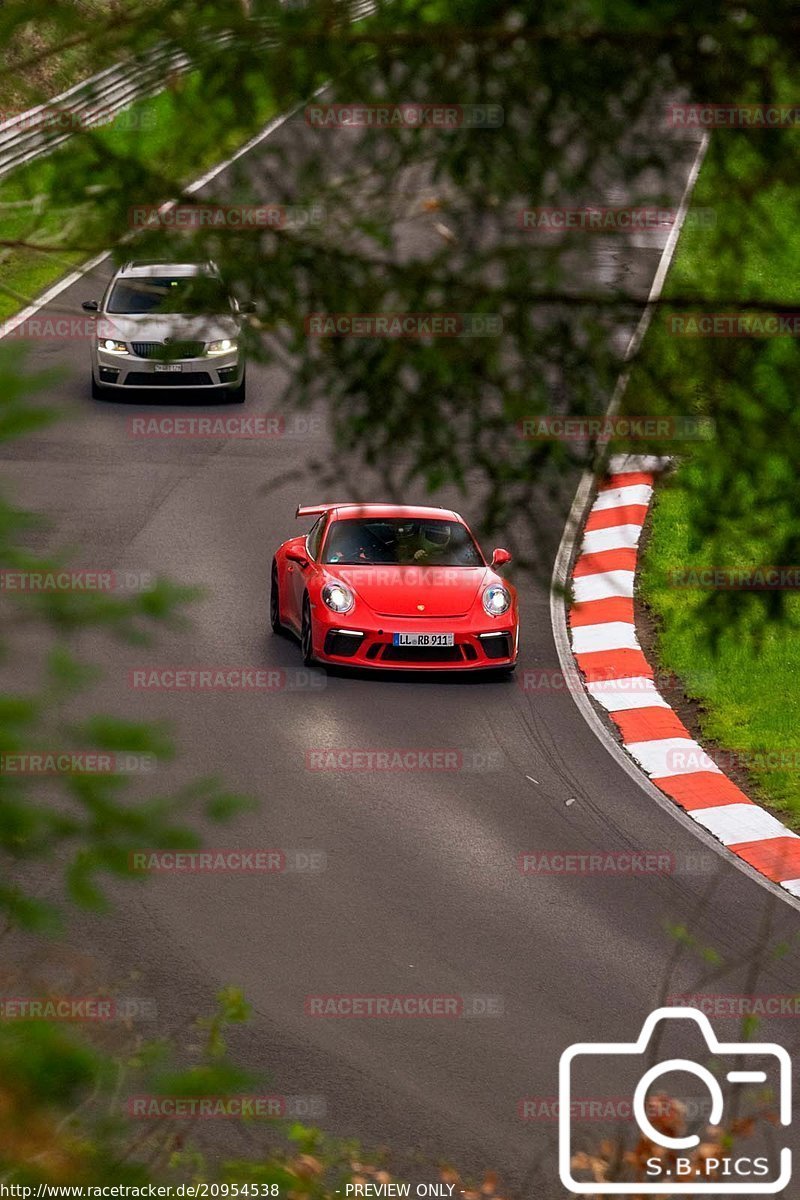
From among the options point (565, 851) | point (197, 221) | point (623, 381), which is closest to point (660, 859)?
point (565, 851)

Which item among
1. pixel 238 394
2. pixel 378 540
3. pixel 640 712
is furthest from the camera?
pixel 238 394

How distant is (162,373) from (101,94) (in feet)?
60.5

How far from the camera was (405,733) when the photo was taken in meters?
13.5

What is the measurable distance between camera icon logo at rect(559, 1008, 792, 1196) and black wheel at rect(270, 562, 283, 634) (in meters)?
7.39

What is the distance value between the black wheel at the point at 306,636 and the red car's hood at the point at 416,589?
415 mm

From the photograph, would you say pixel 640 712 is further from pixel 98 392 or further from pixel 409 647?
pixel 98 392

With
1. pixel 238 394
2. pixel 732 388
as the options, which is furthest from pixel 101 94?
pixel 238 394

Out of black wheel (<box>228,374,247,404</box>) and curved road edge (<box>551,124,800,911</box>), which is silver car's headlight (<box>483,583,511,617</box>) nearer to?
curved road edge (<box>551,124,800,911</box>)

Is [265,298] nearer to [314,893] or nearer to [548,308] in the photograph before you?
[548,308]

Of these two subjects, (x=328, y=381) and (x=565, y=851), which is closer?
(x=328, y=381)

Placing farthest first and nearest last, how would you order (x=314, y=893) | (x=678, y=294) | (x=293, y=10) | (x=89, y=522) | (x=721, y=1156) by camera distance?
(x=89, y=522)
(x=314, y=893)
(x=721, y=1156)
(x=678, y=294)
(x=293, y=10)

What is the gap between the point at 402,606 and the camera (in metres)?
14.5

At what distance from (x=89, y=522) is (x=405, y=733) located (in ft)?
21.7

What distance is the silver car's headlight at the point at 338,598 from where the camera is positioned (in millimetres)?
14445
